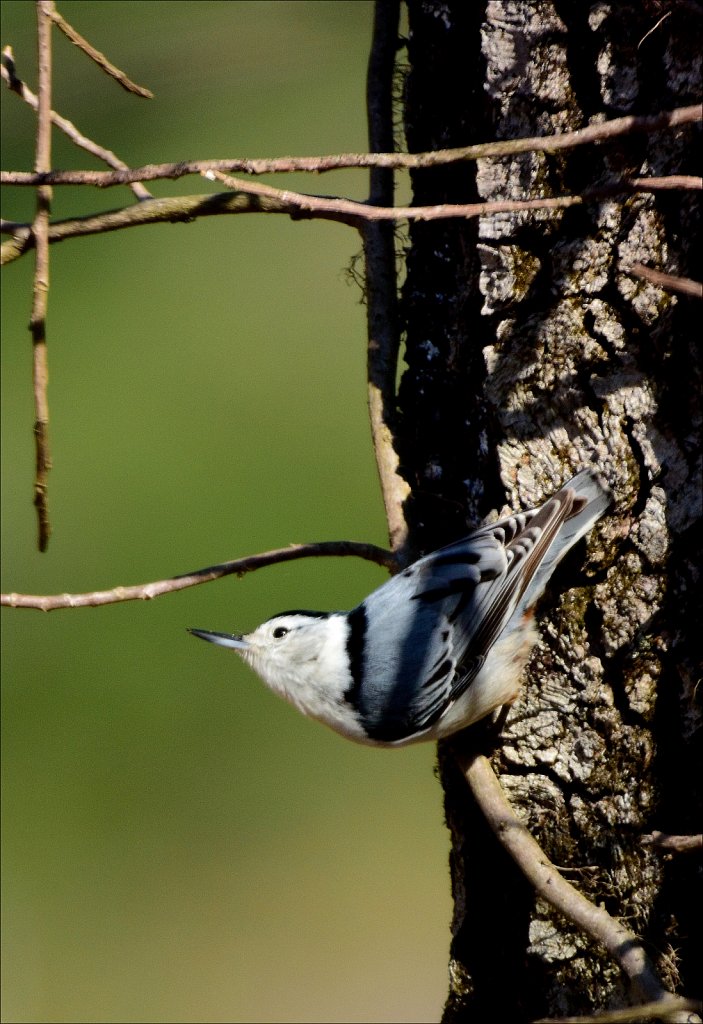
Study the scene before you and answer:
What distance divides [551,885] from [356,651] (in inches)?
20.2

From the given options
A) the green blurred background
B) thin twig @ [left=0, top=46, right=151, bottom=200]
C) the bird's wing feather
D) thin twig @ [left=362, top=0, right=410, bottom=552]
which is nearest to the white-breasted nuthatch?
the bird's wing feather

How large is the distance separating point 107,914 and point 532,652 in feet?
8.20

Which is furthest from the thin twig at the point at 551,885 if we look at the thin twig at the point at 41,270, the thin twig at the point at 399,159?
the thin twig at the point at 399,159

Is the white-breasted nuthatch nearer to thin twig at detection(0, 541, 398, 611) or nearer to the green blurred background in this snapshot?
thin twig at detection(0, 541, 398, 611)

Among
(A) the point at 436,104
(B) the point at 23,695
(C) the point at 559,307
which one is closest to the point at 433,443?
(C) the point at 559,307

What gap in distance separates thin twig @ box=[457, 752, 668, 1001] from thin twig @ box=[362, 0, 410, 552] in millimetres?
371

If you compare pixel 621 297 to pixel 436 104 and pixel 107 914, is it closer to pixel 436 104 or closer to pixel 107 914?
pixel 436 104

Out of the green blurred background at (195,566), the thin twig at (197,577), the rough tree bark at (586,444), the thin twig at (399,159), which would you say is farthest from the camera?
the green blurred background at (195,566)

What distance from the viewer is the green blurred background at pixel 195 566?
3.25m

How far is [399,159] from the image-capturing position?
41.4 inches

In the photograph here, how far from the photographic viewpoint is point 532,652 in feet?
4.35

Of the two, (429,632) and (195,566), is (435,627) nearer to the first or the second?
(429,632)

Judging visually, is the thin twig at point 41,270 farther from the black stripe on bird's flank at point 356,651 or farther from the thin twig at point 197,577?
the black stripe on bird's flank at point 356,651

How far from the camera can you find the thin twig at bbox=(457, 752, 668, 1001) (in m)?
1.03
